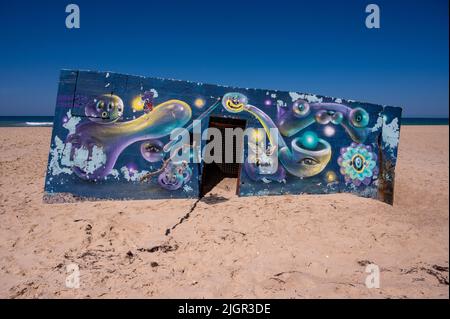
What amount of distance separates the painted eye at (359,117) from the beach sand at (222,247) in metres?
2.25

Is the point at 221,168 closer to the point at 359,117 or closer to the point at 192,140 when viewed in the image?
the point at 192,140

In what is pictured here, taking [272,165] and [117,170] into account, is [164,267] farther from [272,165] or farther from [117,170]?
[272,165]

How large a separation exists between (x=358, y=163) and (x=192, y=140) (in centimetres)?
465

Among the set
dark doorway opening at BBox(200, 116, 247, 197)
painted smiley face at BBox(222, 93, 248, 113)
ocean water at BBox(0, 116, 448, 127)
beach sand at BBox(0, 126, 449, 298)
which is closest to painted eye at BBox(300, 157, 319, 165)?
beach sand at BBox(0, 126, 449, 298)

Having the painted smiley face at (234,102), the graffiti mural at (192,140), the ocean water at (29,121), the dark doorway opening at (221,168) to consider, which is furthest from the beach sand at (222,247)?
the ocean water at (29,121)

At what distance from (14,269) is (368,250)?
508 cm

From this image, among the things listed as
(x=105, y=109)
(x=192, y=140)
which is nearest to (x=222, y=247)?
(x=192, y=140)

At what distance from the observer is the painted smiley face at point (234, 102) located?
22.0 ft

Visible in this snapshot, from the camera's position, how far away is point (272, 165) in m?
7.13

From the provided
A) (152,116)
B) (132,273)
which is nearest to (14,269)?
(132,273)

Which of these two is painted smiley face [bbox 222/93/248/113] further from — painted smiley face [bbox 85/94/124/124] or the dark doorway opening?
painted smiley face [bbox 85/94/124/124]

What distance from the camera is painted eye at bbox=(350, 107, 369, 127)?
7.72m

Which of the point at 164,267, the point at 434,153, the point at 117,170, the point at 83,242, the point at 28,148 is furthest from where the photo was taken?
the point at 434,153

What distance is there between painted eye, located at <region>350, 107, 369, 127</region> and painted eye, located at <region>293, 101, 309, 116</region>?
1.39 meters
